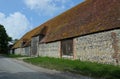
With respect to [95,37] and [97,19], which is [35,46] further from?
[95,37]

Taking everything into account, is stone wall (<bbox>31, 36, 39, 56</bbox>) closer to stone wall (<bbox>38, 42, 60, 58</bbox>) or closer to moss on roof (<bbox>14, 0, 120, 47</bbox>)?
stone wall (<bbox>38, 42, 60, 58</bbox>)

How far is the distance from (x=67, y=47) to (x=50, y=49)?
525cm

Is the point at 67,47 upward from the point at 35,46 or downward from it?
downward

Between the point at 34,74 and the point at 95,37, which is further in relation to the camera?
the point at 95,37

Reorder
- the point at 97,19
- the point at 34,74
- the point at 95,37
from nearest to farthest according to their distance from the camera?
the point at 34,74 < the point at 95,37 < the point at 97,19

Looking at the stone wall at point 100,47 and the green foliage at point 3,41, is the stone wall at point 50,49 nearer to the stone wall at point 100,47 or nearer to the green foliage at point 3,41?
the stone wall at point 100,47

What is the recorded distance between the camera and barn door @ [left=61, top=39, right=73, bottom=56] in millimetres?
23312

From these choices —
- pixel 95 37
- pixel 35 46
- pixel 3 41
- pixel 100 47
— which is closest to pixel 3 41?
pixel 3 41

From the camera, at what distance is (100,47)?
1772 centimetres

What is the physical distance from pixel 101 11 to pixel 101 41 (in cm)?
398

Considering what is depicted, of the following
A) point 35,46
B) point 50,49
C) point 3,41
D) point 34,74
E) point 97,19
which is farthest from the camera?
point 3,41

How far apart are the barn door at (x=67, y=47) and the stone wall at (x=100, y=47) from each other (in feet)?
5.95

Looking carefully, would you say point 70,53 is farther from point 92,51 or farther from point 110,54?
point 110,54

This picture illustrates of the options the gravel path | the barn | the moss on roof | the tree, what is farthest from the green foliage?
the gravel path
